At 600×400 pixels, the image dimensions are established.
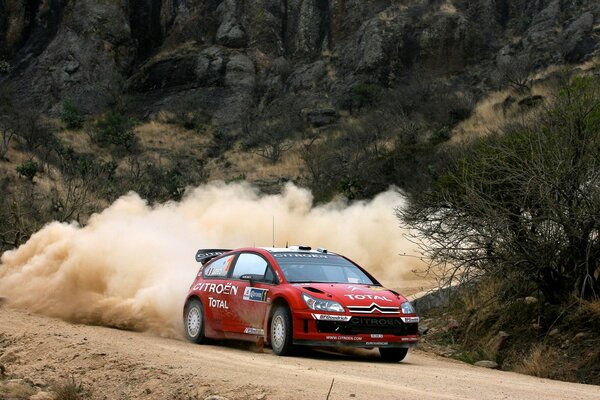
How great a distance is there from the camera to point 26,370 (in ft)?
39.4

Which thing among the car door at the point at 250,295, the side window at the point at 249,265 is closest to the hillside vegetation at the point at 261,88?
the side window at the point at 249,265

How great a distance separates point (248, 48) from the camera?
83688 mm

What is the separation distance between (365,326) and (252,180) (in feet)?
165

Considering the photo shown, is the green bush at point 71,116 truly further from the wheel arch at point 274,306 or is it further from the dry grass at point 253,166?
the wheel arch at point 274,306

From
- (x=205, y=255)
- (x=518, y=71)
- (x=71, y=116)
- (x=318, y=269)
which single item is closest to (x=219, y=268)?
(x=205, y=255)

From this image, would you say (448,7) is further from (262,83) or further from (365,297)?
(365,297)

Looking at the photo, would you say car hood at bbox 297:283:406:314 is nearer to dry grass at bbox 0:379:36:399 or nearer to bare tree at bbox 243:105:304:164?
dry grass at bbox 0:379:36:399

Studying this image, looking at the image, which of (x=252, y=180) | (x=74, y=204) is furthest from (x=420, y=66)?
(x=74, y=204)

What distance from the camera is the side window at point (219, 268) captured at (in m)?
13.8

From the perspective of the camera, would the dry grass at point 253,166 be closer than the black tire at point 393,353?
No

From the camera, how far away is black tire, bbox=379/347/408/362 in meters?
12.2

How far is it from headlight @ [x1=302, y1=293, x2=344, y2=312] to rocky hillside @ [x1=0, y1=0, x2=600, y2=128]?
60.3 metres

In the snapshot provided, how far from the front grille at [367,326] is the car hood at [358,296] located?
123 millimetres

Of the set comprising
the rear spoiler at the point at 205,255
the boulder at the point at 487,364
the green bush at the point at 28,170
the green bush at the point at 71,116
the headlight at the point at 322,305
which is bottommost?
the boulder at the point at 487,364
